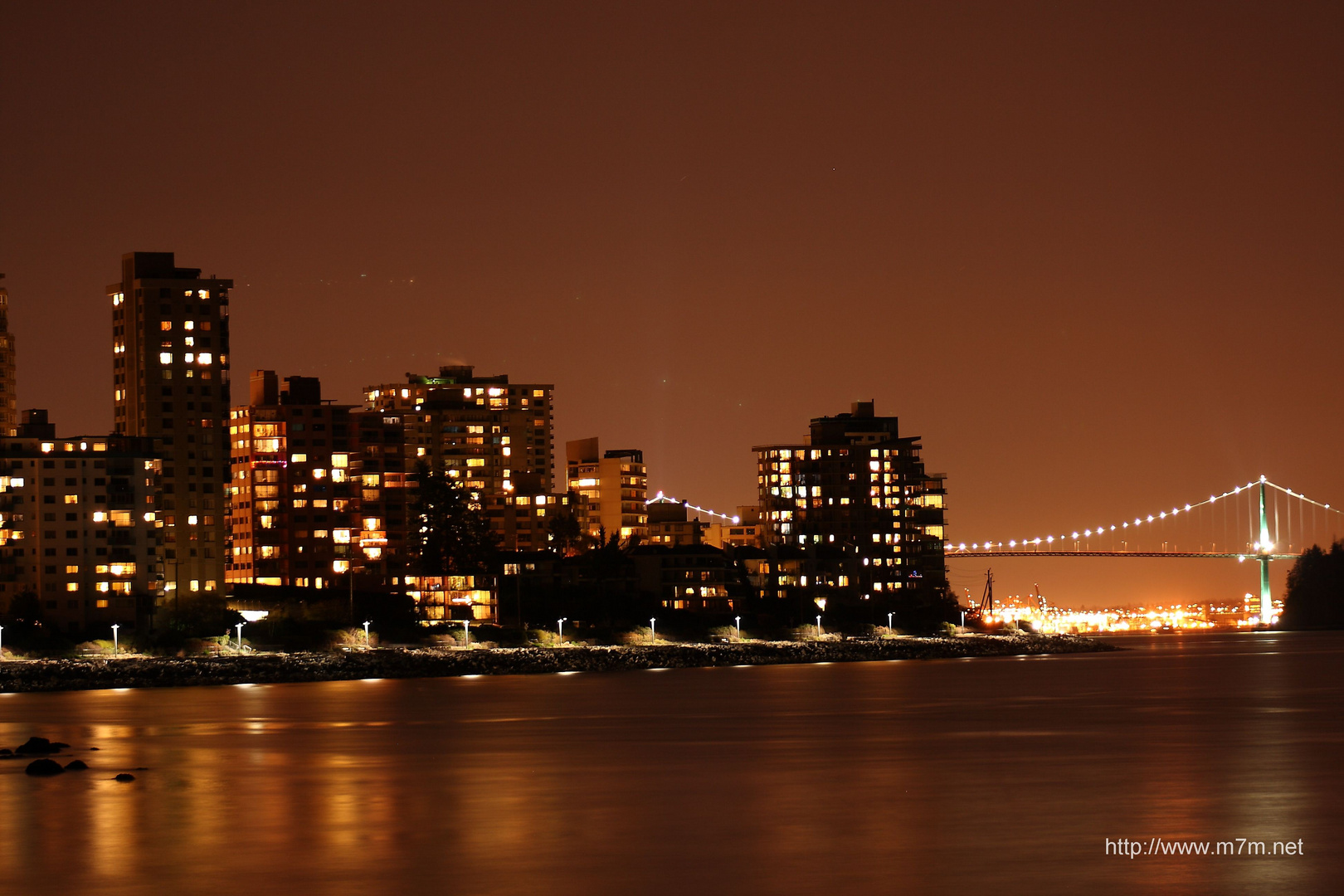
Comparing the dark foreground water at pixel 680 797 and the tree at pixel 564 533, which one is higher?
the tree at pixel 564 533

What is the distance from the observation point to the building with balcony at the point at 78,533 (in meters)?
114

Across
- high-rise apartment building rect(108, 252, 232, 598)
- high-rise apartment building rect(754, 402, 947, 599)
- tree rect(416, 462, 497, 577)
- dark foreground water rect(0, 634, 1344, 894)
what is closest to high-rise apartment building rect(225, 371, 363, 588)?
tree rect(416, 462, 497, 577)

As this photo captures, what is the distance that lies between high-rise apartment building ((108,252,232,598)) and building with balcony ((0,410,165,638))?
11.5m

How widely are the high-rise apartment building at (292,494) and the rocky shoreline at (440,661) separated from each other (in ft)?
103

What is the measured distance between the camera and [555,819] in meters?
29.5

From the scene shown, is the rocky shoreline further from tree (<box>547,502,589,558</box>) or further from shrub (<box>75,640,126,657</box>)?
tree (<box>547,502,589,558</box>)

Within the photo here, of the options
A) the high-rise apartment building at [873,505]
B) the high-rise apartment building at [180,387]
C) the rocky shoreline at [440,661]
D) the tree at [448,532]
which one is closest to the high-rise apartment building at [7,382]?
the high-rise apartment building at [180,387]

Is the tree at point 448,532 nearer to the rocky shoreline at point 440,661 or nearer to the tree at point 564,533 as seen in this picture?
the tree at point 564,533

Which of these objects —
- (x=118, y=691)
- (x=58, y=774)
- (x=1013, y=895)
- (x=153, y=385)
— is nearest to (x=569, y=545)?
(x=153, y=385)

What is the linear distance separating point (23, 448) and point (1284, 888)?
109932 mm

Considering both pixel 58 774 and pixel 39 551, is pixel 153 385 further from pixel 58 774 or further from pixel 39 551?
pixel 58 774

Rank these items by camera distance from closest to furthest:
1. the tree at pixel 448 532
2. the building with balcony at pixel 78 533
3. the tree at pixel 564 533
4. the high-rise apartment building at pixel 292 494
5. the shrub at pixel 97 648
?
the shrub at pixel 97 648
the building with balcony at pixel 78 533
the tree at pixel 448 532
the high-rise apartment building at pixel 292 494
the tree at pixel 564 533

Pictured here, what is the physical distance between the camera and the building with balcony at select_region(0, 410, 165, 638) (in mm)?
114500

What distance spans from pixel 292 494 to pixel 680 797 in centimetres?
12011
